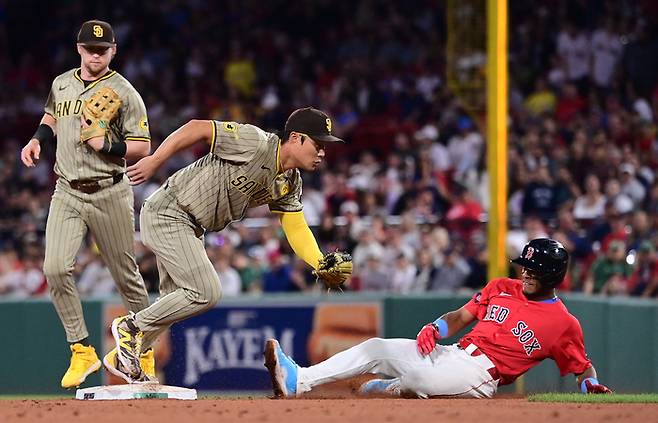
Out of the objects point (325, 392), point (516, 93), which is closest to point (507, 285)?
point (325, 392)

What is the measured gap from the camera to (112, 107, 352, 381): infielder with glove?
7605mm

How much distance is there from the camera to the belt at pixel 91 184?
7.82m

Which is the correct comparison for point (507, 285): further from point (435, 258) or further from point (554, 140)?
point (554, 140)

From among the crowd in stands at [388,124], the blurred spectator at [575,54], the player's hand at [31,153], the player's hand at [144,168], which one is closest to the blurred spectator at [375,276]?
the crowd in stands at [388,124]

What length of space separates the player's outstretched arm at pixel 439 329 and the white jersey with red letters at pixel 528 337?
129mm

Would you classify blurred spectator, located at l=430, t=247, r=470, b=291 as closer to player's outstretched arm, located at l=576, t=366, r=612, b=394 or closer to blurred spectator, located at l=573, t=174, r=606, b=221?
blurred spectator, located at l=573, t=174, r=606, b=221

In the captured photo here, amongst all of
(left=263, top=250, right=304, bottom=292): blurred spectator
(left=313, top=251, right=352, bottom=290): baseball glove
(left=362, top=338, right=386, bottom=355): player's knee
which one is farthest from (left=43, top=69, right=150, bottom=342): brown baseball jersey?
(left=263, top=250, right=304, bottom=292): blurred spectator

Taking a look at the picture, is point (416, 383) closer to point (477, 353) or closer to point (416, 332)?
point (477, 353)

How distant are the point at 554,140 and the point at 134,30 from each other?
9054 mm

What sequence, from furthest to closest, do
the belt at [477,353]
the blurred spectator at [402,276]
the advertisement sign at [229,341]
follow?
the blurred spectator at [402,276] < the advertisement sign at [229,341] < the belt at [477,353]

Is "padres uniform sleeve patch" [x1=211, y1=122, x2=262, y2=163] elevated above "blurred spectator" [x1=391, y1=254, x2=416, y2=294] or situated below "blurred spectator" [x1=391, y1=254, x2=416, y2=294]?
above

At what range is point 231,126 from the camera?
298 inches

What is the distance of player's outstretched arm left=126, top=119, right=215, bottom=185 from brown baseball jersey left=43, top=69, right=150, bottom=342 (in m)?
0.47

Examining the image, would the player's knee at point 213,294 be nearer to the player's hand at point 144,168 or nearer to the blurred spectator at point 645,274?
the player's hand at point 144,168
